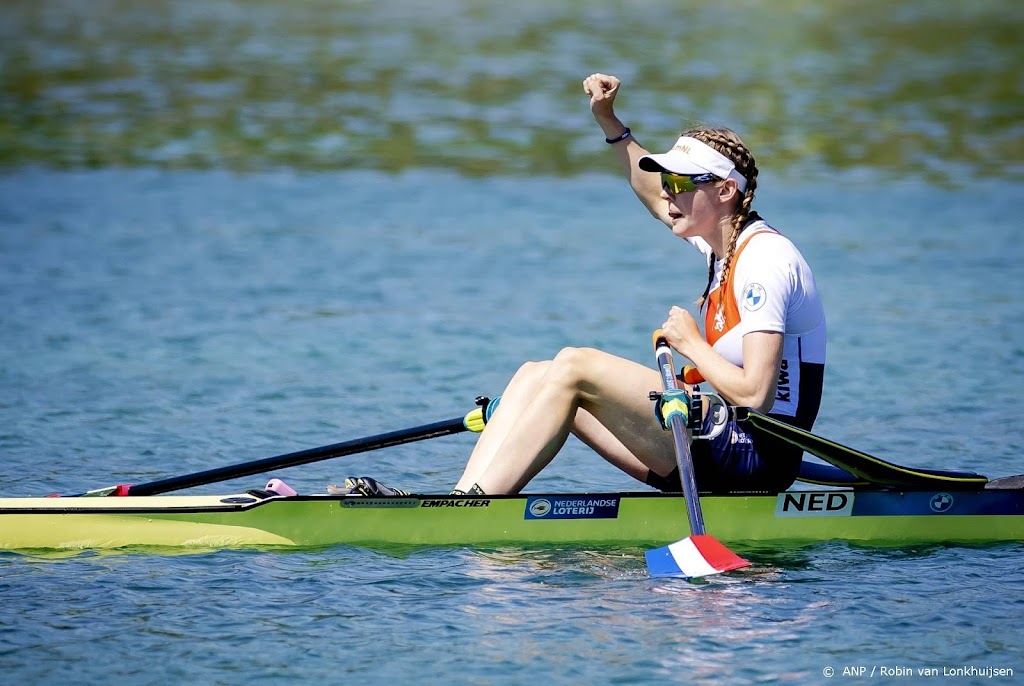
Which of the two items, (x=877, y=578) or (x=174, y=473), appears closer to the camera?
(x=877, y=578)

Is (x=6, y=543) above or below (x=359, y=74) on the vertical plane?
below

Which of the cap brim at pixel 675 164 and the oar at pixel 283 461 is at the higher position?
the cap brim at pixel 675 164

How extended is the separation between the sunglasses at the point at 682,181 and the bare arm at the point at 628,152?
642mm

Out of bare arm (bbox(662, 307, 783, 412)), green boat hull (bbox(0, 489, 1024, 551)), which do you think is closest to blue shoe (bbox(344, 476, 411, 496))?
green boat hull (bbox(0, 489, 1024, 551))

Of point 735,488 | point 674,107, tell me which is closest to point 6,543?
point 735,488

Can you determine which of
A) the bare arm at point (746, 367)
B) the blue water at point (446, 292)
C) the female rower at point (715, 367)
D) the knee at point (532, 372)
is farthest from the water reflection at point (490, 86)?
the bare arm at point (746, 367)

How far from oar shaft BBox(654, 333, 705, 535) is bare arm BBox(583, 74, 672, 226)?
3.36ft

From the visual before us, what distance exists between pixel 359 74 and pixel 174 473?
17.8m

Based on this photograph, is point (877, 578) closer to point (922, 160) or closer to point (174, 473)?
point (174, 473)

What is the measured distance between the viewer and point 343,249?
15180 mm

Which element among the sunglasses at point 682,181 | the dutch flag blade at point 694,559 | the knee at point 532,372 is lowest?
the dutch flag blade at point 694,559

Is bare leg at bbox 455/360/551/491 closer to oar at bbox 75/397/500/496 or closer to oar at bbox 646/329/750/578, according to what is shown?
oar at bbox 75/397/500/496

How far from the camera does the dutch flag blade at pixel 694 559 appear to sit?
6.08 m

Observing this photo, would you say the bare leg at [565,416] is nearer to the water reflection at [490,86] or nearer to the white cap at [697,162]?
the white cap at [697,162]
